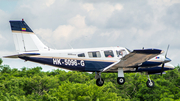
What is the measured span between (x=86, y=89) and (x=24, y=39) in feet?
167

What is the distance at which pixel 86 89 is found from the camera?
7681 cm

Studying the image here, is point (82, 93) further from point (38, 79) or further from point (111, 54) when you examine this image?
point (111, 54)

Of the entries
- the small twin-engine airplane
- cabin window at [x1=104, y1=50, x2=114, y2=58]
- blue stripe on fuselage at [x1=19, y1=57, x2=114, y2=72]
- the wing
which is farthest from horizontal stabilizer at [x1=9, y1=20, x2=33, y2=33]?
the wing

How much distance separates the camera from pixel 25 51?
27.0 metres

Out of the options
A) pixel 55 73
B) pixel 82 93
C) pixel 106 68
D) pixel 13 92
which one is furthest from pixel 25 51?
pixel 55 73

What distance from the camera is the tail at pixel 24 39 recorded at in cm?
2714

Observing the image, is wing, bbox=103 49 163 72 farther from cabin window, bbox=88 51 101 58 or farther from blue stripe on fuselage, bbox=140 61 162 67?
cabin window, bbox=88 51 101 58

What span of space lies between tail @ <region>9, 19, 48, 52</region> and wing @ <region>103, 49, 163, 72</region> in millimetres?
7019

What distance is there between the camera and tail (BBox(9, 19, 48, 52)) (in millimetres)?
27141

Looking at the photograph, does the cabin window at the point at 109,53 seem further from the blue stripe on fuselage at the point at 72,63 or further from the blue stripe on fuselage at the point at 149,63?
the blue stripe on fuselage at the point at 149,63

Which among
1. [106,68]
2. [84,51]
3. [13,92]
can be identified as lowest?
[13,92]

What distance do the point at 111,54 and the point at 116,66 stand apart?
4.04 ft

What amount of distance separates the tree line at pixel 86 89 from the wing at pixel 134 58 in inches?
1776

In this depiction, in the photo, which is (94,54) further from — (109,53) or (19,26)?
(19,26)
